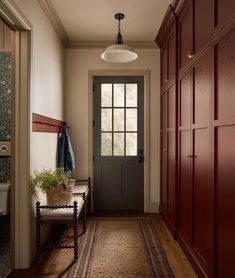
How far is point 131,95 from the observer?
4336 mm

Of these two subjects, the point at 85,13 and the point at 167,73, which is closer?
the point at 85,13

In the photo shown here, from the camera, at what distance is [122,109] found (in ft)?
14.2

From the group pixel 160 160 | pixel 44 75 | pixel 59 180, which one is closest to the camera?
pixel 59 180

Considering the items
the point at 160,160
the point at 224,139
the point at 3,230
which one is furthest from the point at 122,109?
the point at 224,139

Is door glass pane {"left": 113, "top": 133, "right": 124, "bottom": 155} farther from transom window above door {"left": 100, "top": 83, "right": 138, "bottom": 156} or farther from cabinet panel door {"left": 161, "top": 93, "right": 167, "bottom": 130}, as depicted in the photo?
cabinet panel door {"left": 161, "top": 93, "right": 167, "bottom": 130}

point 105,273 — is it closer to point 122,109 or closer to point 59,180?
point 59,180

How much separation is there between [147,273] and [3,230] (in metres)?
1.81

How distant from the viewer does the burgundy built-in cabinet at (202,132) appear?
1.74 meters

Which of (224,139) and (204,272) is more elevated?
(224,139)

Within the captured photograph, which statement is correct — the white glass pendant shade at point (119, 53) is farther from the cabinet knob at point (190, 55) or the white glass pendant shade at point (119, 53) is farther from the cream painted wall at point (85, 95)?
the cream painted wall at point (85, 95)

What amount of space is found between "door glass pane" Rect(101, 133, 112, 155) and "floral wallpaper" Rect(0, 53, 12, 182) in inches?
61.3

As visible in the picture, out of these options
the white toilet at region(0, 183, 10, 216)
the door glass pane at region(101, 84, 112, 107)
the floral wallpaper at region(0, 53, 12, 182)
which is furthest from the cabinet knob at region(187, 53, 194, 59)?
the white toilet at region(0, 183, 10, 216)

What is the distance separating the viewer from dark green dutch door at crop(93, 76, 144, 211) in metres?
4.33

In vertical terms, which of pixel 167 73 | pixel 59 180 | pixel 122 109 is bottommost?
pixel 59 180
